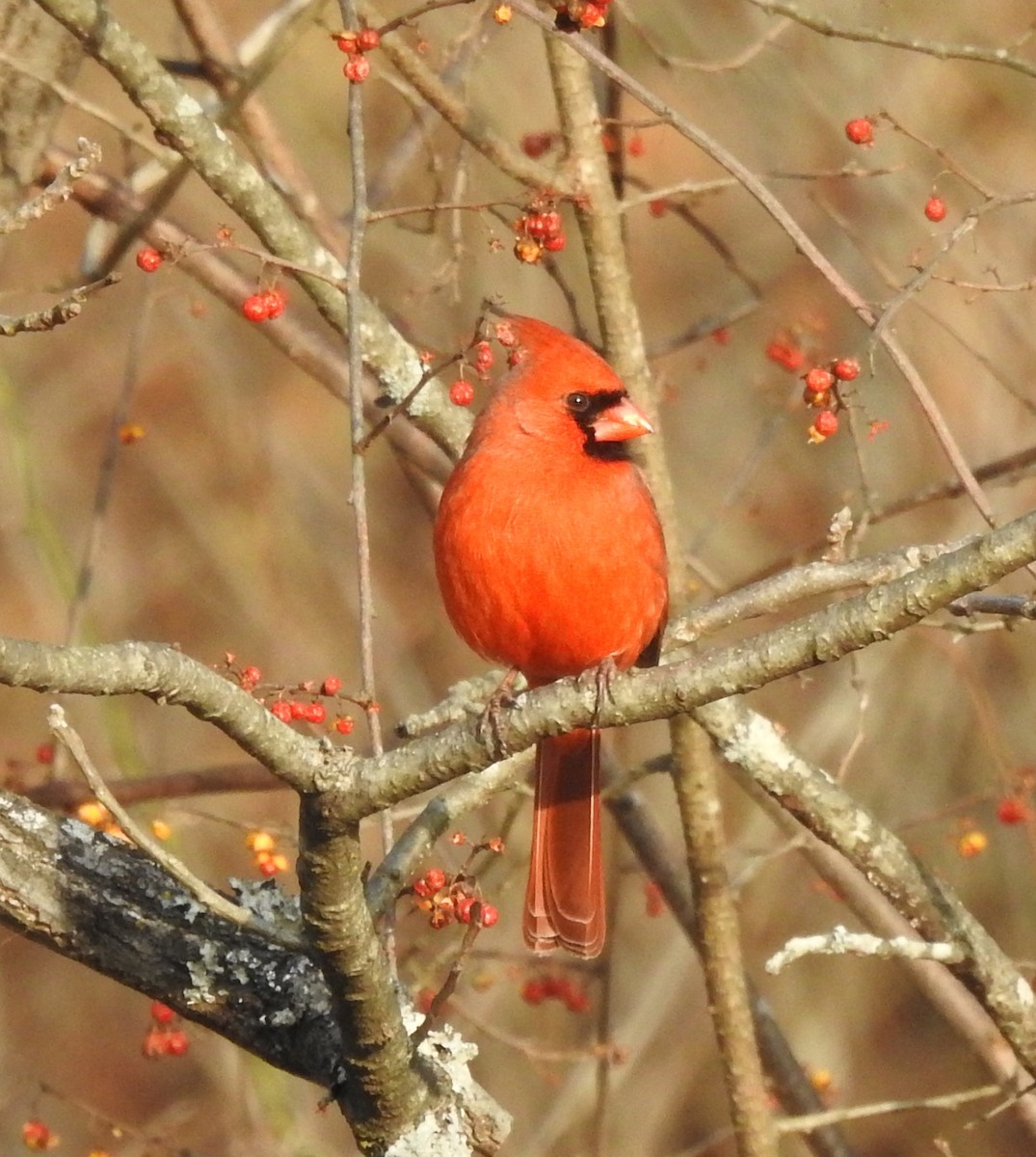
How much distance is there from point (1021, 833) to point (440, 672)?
201 centimetres

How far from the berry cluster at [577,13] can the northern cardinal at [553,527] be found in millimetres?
607

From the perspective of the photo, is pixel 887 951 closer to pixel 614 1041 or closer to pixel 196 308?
pixel 196 308

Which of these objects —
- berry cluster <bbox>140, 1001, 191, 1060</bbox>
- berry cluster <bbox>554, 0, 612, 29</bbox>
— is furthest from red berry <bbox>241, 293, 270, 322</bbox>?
berry cluster <bbox>140, 1001, 191, 1060</bbox>

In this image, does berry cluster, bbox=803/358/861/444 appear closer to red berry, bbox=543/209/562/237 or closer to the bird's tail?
red berry, bbox=543/209/562/237

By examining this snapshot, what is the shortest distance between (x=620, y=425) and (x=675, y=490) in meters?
2.94

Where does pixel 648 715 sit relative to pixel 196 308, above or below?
below

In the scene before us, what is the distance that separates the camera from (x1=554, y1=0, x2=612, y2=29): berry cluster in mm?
2389

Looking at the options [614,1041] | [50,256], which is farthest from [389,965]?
[50,256]

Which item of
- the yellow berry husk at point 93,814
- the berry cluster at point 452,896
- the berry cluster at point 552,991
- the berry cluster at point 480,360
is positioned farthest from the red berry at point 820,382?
the berry cluster at point 552,991

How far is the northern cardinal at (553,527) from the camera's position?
2727 mm

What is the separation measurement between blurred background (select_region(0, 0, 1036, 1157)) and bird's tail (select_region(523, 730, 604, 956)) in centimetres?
128

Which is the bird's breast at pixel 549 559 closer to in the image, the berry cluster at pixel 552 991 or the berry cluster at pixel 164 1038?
the berry cluster at pixel 164 1038

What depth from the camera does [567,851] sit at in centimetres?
312

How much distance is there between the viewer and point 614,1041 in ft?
16.8
